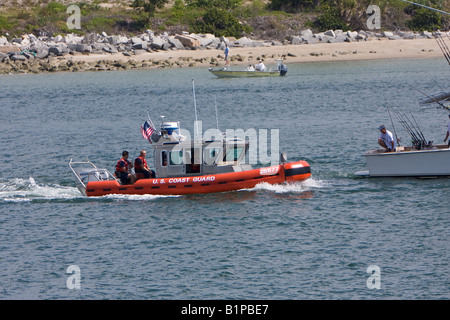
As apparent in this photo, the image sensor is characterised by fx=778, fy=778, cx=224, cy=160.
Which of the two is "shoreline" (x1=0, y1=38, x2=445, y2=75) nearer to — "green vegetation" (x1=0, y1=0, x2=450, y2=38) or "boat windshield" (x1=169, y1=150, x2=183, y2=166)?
"green vegetation" (x1=0, y1=0, x2=450, y2=38)

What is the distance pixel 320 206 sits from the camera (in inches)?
Result: 954

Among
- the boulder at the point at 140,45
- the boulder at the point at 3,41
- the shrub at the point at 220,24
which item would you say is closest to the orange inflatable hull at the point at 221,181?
the boulder at the point at 140,45

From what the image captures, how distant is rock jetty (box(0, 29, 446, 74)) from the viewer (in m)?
80.1

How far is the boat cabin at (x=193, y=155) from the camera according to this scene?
25.3 m

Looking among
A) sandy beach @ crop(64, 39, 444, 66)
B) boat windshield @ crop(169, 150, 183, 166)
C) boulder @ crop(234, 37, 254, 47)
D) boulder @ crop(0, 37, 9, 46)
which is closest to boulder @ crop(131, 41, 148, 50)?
sandy beach @ crop(64, 39, 444, 66)

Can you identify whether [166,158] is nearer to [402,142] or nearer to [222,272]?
[222,272]

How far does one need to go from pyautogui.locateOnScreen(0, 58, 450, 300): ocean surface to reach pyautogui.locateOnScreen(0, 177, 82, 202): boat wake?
8 cm

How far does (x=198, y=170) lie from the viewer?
84.8 feet

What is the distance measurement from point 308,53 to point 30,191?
5611cm

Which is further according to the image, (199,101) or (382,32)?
(382,32)

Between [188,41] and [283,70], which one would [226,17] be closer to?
[188,41]
